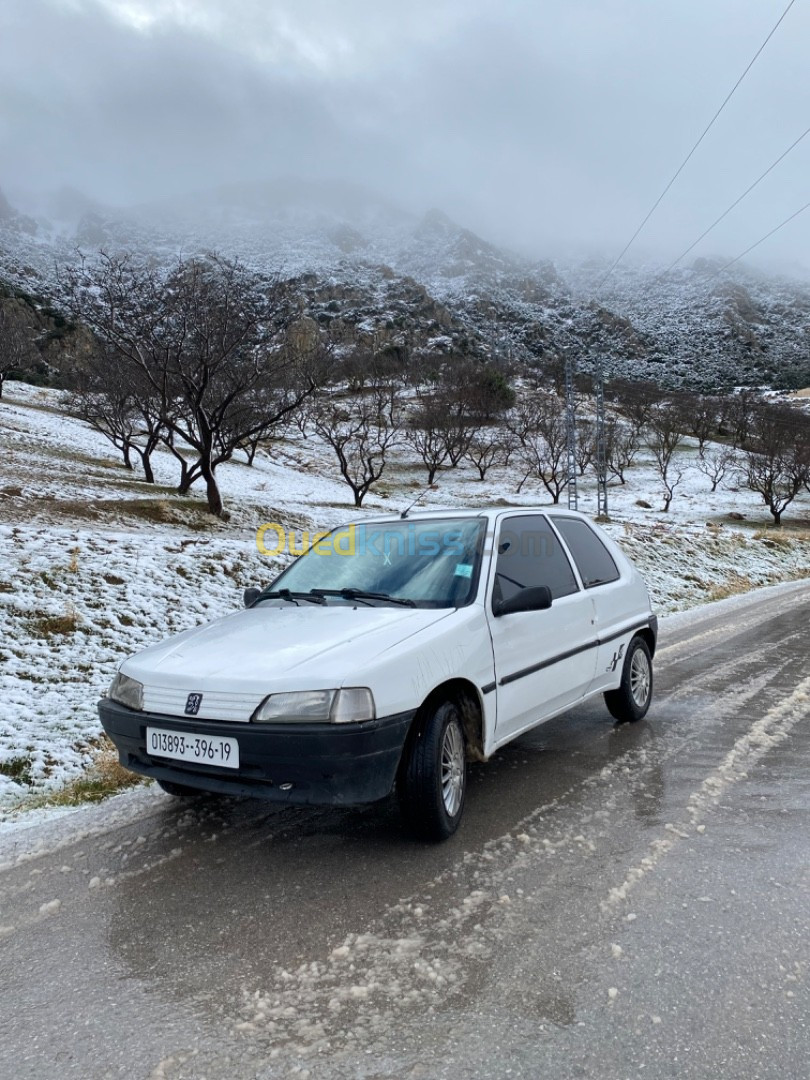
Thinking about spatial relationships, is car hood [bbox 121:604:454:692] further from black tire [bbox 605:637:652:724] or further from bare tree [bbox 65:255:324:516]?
bare tree [bbox 65:255:324:516]

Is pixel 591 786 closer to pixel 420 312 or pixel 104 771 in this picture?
pixel 104 771

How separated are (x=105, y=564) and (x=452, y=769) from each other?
267 inches

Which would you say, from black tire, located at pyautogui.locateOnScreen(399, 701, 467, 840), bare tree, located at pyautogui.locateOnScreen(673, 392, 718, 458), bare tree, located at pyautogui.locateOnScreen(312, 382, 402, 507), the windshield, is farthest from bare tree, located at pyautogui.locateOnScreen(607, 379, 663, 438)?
black tire, located at pyautogui.locateOnScreen(399, 701, 467, 840)

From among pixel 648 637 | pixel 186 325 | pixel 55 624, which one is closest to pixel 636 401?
pixel 186 325

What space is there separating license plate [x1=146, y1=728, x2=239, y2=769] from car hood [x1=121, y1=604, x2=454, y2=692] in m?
0.22

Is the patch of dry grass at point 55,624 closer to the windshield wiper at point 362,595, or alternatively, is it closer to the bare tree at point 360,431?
the windshield wiper at point 362,595

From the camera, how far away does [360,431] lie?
49094 millimetres

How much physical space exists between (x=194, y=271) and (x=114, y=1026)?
67.9 ft

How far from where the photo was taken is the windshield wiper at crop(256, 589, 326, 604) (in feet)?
12.9

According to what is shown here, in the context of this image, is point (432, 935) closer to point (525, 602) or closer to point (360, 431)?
point (525, 602)

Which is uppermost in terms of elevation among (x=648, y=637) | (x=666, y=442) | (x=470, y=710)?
(x=666, y=442)

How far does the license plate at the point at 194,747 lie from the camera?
2867 millimetres

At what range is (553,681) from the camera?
161 inches

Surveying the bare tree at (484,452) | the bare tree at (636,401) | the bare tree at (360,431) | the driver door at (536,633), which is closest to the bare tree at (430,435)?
the bare tree at (360,431)
